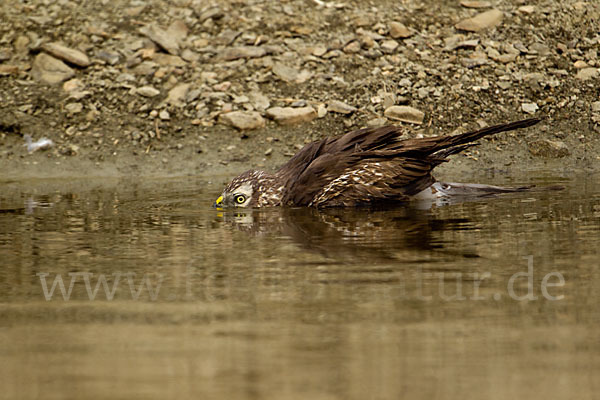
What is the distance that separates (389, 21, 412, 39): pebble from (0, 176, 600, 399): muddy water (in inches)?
229

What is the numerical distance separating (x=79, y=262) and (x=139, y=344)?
69.5 inches

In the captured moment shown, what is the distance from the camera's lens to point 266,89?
10555 mm

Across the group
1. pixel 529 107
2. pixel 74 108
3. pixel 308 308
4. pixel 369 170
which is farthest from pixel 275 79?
pixel 308 308

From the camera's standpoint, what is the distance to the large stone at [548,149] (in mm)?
9344

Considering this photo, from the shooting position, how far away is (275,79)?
421 inches

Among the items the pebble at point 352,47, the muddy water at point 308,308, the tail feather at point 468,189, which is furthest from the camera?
the pebble at point 352,47

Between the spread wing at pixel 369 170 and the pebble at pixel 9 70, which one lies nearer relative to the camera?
the spread wing at pixel 369 170

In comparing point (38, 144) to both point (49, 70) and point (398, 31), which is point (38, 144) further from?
point (398, 31)

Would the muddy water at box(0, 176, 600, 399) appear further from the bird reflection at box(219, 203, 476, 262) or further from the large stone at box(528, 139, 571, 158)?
the large stone at box(528, 139, 571, 158)

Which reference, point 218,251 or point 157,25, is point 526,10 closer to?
point 157,25

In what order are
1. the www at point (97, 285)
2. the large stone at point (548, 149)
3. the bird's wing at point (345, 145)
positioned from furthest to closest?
1. the large stone at point (548, 149)
2. the bird's wing at point (345, 145)
3. the www at point (97, 285)

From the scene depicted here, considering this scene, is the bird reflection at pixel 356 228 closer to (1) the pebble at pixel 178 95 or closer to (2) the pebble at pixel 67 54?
(1) the pebble at pixel 178 95

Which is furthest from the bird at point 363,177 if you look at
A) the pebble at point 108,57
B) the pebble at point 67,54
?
the pebble at point 67,54

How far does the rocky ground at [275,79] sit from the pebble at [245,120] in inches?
0.9
